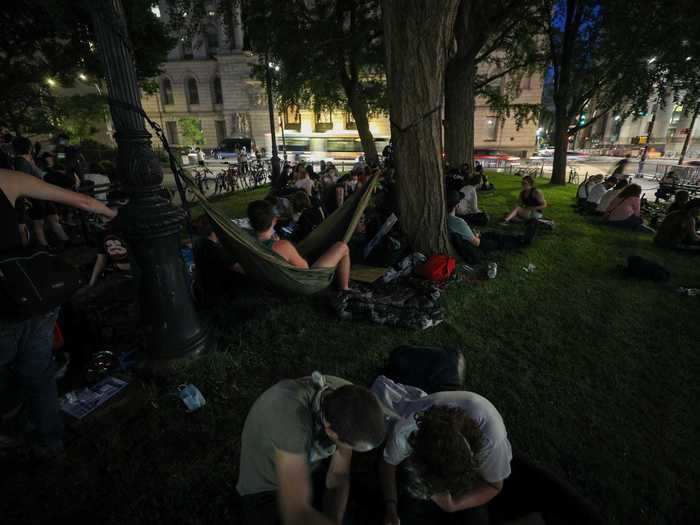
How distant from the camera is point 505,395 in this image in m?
2.67

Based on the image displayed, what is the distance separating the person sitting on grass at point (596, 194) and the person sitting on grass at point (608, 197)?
0.24 meters

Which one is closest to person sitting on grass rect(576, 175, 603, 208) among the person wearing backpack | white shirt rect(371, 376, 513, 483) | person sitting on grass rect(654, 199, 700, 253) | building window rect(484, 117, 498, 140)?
person sitting on grass rect(654, 199, 700, 253)

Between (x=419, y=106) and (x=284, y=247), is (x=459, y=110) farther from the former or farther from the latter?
(x=284, y=247)

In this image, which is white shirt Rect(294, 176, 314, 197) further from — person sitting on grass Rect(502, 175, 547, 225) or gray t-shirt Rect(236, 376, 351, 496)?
gray t-shirt Rect(236, 376, 351, 496)

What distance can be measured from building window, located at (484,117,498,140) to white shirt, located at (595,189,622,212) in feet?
91.6

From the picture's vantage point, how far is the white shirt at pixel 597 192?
8.29 m

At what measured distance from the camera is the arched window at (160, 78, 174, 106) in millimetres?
37062

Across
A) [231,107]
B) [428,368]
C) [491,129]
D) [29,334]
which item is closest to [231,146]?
[231,107]

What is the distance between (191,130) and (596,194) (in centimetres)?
3748

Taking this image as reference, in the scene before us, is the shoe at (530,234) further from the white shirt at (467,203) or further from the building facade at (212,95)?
the building facade at (212,95)

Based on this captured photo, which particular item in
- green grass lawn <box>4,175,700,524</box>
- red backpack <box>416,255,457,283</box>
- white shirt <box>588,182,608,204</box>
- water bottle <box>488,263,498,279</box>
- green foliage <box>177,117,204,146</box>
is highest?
green foliage <box>177,117,204,146</box>

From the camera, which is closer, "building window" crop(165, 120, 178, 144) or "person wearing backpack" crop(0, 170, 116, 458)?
"person wearing backpack" crop(0, 170, 116, 458)

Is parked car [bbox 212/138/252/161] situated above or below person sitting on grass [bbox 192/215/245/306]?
above

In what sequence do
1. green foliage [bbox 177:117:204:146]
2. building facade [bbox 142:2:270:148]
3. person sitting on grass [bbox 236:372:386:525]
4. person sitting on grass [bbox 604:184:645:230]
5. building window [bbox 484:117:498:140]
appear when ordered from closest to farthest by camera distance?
person sitting on grass [bbox 236:372:386:525]
person sitting on grass [bbox 604:184:645:230]
building window [bbox 484:117:498:140]
building facade [bbox 142:2:270:148]
green foliage [bbox 177:117:204:146]
